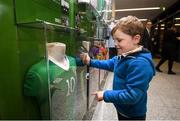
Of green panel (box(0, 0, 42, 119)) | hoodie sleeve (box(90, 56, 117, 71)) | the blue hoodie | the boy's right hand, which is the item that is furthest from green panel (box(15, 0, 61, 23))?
the blue hoodie

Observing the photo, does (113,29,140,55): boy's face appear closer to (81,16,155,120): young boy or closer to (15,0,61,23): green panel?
(81,16,155,120): young boy

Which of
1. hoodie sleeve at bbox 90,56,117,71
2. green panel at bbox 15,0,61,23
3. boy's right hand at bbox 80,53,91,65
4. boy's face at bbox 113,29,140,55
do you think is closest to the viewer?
green panel at bbox 15,0,61,23

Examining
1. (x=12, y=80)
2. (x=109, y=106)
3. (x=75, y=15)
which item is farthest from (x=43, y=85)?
(x=109, y=106)

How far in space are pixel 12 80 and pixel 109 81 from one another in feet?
13.0

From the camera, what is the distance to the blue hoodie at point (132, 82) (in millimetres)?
1270

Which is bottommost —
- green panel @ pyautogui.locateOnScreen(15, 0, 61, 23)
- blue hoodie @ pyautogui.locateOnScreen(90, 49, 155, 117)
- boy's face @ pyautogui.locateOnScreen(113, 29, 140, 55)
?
blue hoodie @ pyautogui.locateOnScreen(90, 49, 155, 117)

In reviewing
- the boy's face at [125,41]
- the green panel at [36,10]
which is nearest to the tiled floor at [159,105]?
the green panel at [36,10]

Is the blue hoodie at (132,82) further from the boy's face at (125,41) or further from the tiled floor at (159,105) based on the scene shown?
the tiled floor at (159,105)

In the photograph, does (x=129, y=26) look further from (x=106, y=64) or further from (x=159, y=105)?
(x=159, y=105)

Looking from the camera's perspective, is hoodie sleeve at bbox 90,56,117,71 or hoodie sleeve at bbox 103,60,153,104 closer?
hoodie sleeve at bbox 103,60,153,104

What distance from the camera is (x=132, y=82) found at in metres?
1.27

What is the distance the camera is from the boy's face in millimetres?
1350

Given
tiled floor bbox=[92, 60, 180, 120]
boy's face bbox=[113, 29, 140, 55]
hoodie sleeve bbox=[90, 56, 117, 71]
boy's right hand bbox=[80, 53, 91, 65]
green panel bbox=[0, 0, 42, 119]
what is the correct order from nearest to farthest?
green panel bbox=[0, 0, 42, 119]
boy's face bbox=[113, 29, 140, 55]
hoodie sleeve bbox=[90, 56, 117, 71]
boy's right hand bbox=[80, 53, 91, 65]
tiled floor bbox=[92, 60, 180, 120]

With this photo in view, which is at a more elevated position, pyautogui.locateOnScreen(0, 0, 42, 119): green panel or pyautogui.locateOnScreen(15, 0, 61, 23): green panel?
pyautogui.locateOnScreen(15, 0, 61, 23): green panel
